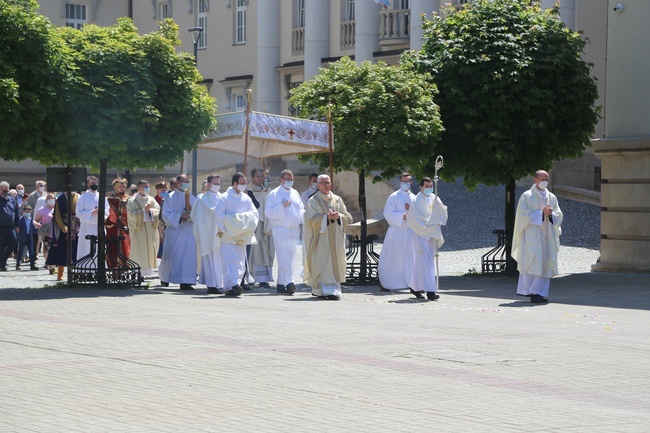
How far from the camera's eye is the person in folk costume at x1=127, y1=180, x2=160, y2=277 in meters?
24.6

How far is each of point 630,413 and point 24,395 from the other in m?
4.34

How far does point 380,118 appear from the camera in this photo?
76.2 ft

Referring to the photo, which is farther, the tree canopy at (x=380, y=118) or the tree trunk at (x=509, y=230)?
the tree trunk at (x=509, y=230)

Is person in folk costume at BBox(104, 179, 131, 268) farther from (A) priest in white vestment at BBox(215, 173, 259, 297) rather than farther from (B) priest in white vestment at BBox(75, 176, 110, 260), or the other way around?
(A) priest in white vestment at BBox(215, 173, 259, 297)

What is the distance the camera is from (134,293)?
21.2 meters

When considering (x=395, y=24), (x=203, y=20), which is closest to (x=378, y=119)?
(x=395, y=24)

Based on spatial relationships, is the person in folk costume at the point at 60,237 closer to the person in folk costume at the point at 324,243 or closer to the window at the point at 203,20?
the person in folk costume at the point at 324,243

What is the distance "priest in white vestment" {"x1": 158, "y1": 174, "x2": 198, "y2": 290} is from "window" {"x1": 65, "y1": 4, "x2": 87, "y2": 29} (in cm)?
4170

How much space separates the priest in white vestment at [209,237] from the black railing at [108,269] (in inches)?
45.1

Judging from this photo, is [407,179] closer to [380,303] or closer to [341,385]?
[380,303]

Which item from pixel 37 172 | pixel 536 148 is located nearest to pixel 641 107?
pixel 536 148

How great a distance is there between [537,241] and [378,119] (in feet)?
12.9

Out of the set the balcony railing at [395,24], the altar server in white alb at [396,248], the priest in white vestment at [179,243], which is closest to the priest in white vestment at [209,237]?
the priest in white vestment at [179,243]

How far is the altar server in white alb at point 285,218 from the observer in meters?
22.2
